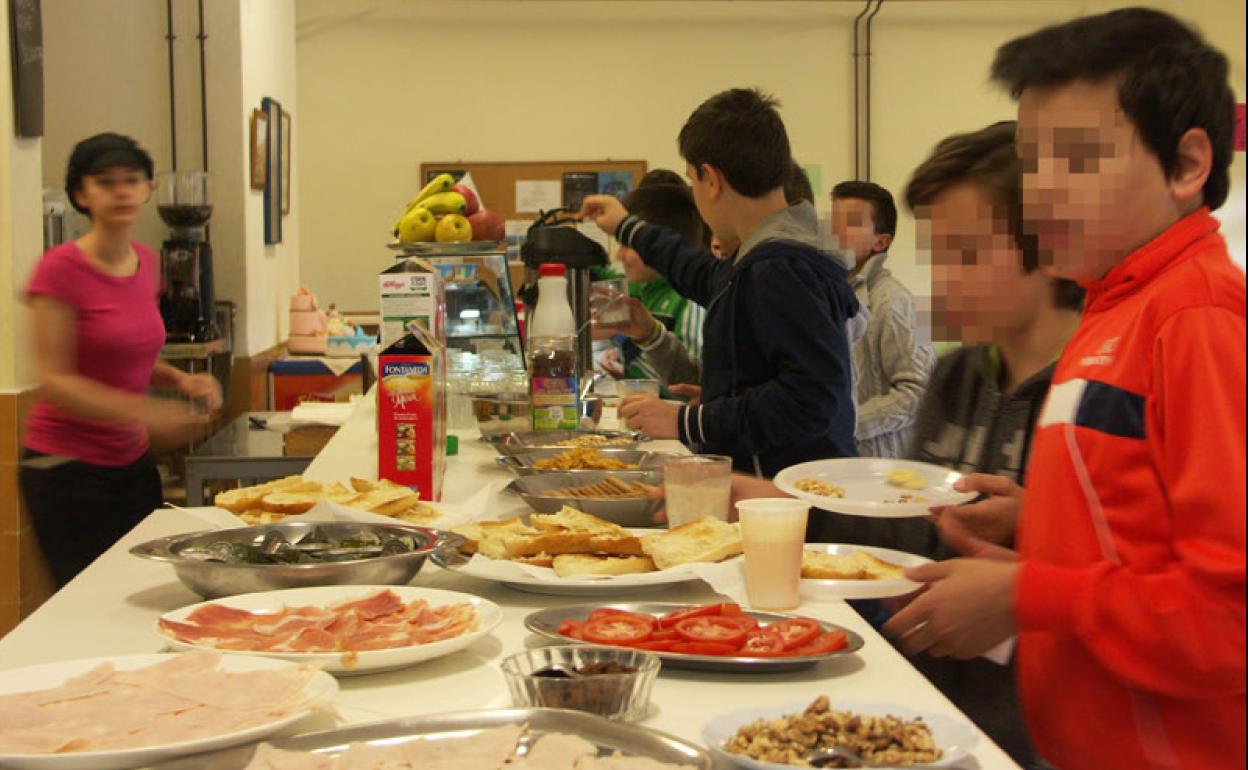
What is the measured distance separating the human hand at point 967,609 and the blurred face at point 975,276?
0.59m

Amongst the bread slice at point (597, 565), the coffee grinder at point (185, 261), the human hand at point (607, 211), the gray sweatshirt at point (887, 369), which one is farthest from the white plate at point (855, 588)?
the coffee grinder at point (185, 261)

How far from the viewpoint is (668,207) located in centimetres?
527

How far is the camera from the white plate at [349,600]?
4.90 feet

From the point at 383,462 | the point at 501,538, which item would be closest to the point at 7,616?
the point at 383,462

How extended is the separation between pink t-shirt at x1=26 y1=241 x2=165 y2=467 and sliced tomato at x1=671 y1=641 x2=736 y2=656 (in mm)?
2540

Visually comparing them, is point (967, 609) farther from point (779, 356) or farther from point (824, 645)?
point (779, 356)

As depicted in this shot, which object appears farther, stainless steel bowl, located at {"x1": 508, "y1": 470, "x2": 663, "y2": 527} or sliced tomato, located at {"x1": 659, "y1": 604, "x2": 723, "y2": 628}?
stainless steel bowl, located at {"x1": 508, "y1": 470, "x2": 663, "y2": 527}

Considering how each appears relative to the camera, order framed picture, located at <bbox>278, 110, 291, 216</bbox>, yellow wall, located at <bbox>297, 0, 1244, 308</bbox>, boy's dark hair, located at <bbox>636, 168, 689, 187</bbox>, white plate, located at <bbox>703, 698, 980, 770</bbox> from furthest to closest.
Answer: yellow wall, located at <bbox>297, 0, 1244, 308</bbox>
framed picture, located at <bbox>278, 110, 291, 216</bbox>
boy's dark hair, located at <bbox>636, 168, 689, 187</bbox>
white plate, located at <bbox>703, 698, 980, 770</bbox>

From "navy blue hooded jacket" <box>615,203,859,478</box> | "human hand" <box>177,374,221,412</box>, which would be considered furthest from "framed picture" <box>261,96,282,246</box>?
"navy blue hooded jacket" <box>615,203,859,478</box>

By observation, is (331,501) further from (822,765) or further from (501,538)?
(822,765)

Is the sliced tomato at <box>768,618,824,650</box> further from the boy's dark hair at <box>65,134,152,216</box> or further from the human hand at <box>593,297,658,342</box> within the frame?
the boy's dark hair at <box>65,134,152,216</box>

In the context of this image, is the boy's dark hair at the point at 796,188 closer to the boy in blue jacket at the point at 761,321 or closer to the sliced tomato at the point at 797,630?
the boy in blue jacket at the point at 761,321

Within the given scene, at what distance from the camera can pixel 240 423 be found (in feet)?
18.0

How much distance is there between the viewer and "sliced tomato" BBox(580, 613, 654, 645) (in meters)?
1.56
